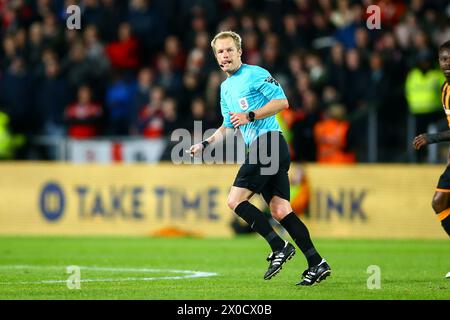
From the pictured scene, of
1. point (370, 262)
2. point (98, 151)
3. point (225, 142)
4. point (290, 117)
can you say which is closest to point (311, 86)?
point (290, 117)

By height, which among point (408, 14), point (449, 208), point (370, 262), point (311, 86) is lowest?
point (370, 262)

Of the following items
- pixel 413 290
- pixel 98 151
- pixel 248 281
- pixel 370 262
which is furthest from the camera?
pixel 98 151

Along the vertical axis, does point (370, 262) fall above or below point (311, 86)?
below

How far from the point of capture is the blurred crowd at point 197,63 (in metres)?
18.6

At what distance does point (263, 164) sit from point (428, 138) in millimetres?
1764

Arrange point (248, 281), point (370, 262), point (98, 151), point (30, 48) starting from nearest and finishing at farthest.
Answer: point (248, 281)
point (370, 262)
point (98, 151)
point (30, 48)

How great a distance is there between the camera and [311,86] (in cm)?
1902

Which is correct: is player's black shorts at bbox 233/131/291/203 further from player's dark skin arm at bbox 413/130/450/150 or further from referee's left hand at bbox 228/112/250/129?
player's dark skin arm at bbox 413/130/450/150

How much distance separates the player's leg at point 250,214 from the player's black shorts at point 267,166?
0.08 meters

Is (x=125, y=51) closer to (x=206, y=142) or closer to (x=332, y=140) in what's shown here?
(x=332, y=140)

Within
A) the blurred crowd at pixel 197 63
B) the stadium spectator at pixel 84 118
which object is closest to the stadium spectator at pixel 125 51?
the blurred crowd at pixel 197 63

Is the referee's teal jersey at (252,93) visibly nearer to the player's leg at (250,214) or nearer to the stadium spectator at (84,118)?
the player's leg at (250,214)

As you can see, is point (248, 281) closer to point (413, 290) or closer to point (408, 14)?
point (413, 290)

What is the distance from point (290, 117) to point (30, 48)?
22.8 feet
